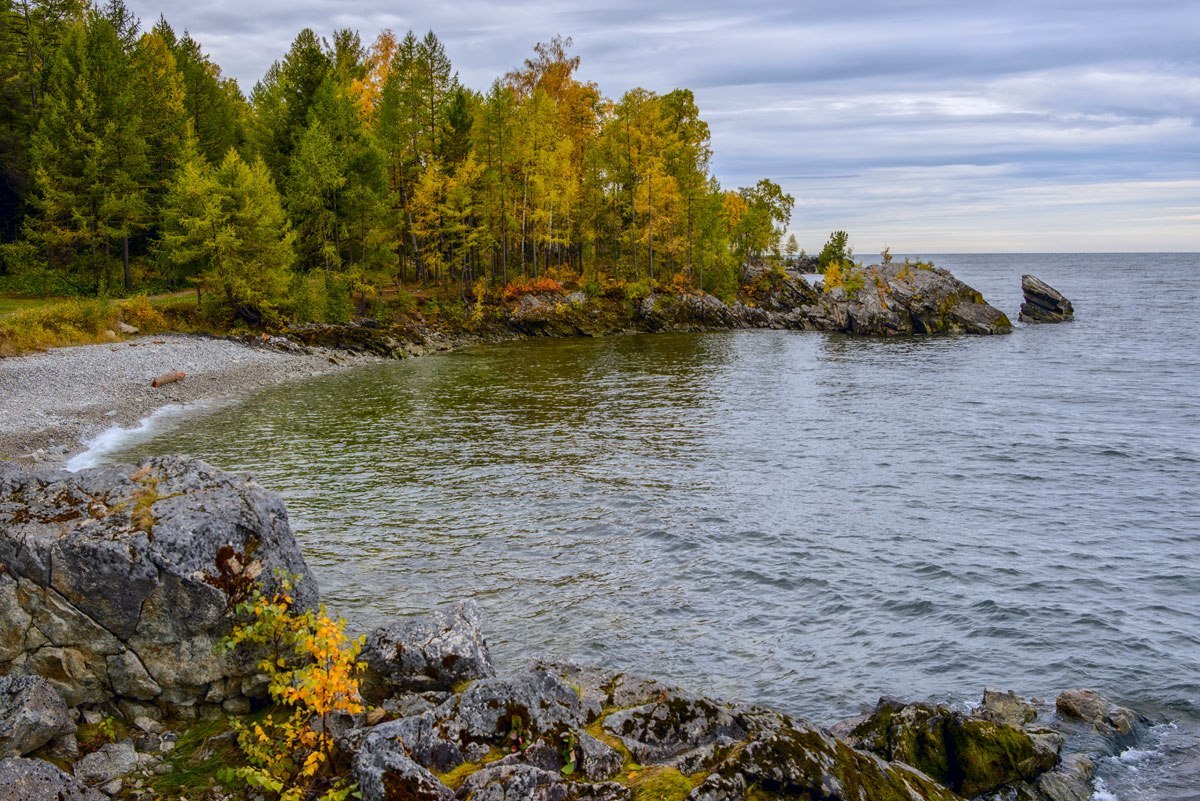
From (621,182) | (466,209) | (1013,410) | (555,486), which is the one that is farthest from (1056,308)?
(555,486)

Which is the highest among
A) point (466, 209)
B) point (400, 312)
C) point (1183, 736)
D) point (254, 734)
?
point (466, 209)

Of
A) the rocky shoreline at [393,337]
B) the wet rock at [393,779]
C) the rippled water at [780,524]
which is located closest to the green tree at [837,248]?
the rocky shoreline at [393,337]

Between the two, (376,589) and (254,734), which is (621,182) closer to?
(376,589)

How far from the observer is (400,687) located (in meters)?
11.2

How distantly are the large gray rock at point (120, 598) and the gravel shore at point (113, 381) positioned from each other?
1822cm

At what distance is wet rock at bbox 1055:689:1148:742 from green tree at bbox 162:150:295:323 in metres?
52.1

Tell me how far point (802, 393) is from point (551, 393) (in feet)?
46.6

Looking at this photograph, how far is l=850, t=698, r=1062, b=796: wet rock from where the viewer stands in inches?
455

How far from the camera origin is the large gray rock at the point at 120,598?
10.5 m

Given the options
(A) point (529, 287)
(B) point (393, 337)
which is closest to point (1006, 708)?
(B) point (393, 337)

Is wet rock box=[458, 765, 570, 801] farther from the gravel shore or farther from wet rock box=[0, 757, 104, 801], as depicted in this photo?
the gravel shore

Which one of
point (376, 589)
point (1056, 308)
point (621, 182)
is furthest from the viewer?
point (1056, 308)

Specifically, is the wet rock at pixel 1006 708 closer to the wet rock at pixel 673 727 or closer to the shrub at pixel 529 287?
the wet rock at pixel 673 727

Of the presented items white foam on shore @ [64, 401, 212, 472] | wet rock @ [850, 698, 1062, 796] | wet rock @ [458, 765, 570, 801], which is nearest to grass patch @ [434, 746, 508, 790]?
wet rock @ [458, 765, 570, 801]
